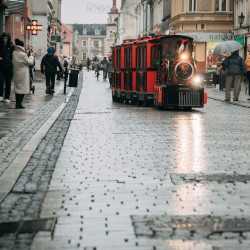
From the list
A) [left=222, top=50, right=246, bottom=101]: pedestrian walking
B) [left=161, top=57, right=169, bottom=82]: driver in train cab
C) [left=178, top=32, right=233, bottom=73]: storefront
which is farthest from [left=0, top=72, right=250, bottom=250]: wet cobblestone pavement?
[left=178, top=32, right=233, bottom=73]: storefront

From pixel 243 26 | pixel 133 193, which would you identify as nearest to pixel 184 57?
pixel 133 193

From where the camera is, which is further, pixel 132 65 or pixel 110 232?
pixel 132 65

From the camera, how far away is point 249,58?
3005 cm

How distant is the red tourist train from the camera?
72.4ft

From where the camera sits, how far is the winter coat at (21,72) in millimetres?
20062

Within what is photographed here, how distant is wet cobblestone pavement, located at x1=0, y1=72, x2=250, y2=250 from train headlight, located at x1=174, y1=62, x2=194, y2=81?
8694 mm

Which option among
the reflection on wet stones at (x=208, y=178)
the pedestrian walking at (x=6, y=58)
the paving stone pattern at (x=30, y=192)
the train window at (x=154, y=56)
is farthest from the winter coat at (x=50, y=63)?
the reflection on wet stones at (x=208, y=178)

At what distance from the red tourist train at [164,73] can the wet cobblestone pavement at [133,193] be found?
8.29 m

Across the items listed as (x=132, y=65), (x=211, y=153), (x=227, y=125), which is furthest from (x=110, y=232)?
(x=132, y=65)

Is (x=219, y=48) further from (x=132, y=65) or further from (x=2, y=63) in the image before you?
(x=2, y=63)

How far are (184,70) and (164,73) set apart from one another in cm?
54

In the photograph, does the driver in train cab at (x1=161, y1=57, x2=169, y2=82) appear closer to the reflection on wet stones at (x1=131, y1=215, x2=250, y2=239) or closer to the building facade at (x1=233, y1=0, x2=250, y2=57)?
the reflection on wet stones at (x1=131, y1=215, x2=250, y2=239)

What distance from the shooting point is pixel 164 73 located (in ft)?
74.2

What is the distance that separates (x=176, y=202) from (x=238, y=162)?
9.87ft
